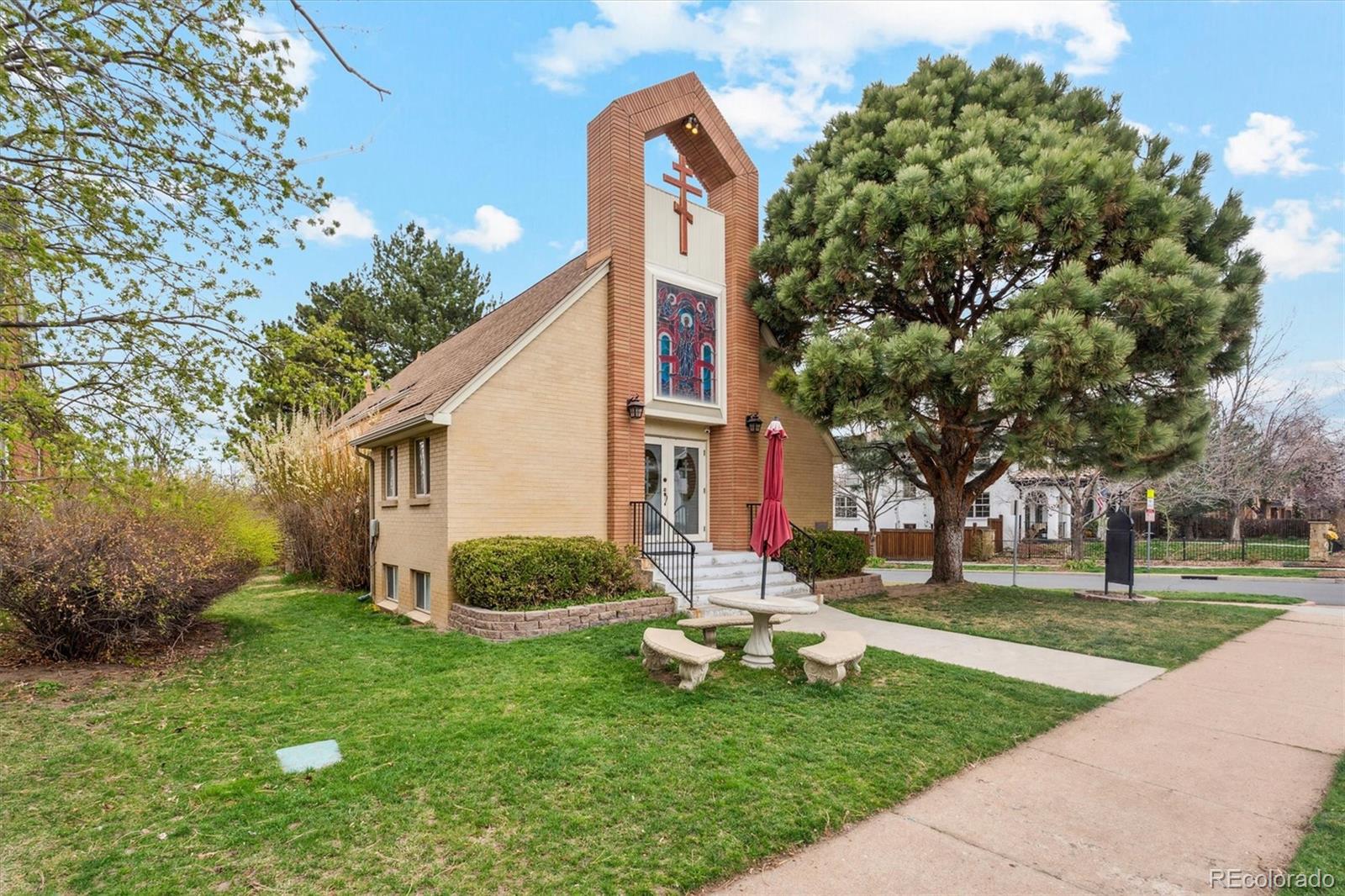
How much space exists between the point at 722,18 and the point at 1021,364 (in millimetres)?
6510

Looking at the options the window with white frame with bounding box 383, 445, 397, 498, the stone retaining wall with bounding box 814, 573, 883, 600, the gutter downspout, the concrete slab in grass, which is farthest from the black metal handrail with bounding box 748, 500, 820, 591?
the concrete slab in grass

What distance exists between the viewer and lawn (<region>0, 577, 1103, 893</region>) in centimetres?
344

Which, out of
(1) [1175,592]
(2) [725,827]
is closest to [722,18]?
(2) [725,827]

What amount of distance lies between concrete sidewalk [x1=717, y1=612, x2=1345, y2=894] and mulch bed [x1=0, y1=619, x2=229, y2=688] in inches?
298

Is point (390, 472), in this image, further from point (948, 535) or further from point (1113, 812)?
point (1113, 812)

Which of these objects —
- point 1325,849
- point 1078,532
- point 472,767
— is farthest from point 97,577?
point 1078,532

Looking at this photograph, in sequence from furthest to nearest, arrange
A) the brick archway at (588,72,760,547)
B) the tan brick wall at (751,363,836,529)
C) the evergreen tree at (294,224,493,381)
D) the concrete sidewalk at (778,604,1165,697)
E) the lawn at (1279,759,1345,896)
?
the evergreen tree at (294,224,493,381), the tan brick wall at (751,363,836,529), the brick archway at (588,72,760,547), the concrete sidewalk at (778,604,1165,697), the lawn at (1279,759,1345,896)

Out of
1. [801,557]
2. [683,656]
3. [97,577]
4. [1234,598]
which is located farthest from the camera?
[1234,598]

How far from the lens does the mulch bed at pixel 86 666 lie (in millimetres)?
6973

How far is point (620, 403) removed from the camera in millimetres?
11102

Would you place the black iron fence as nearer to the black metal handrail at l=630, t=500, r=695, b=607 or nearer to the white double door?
the white double door

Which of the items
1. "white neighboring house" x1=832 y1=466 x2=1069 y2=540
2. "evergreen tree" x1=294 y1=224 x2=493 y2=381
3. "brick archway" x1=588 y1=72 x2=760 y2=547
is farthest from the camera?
"white neighboring house" x1=832 y1=466 x2=1069 y2=540

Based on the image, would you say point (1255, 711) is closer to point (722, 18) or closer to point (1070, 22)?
point (1070, 22)

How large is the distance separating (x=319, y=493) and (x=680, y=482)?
8.70m
